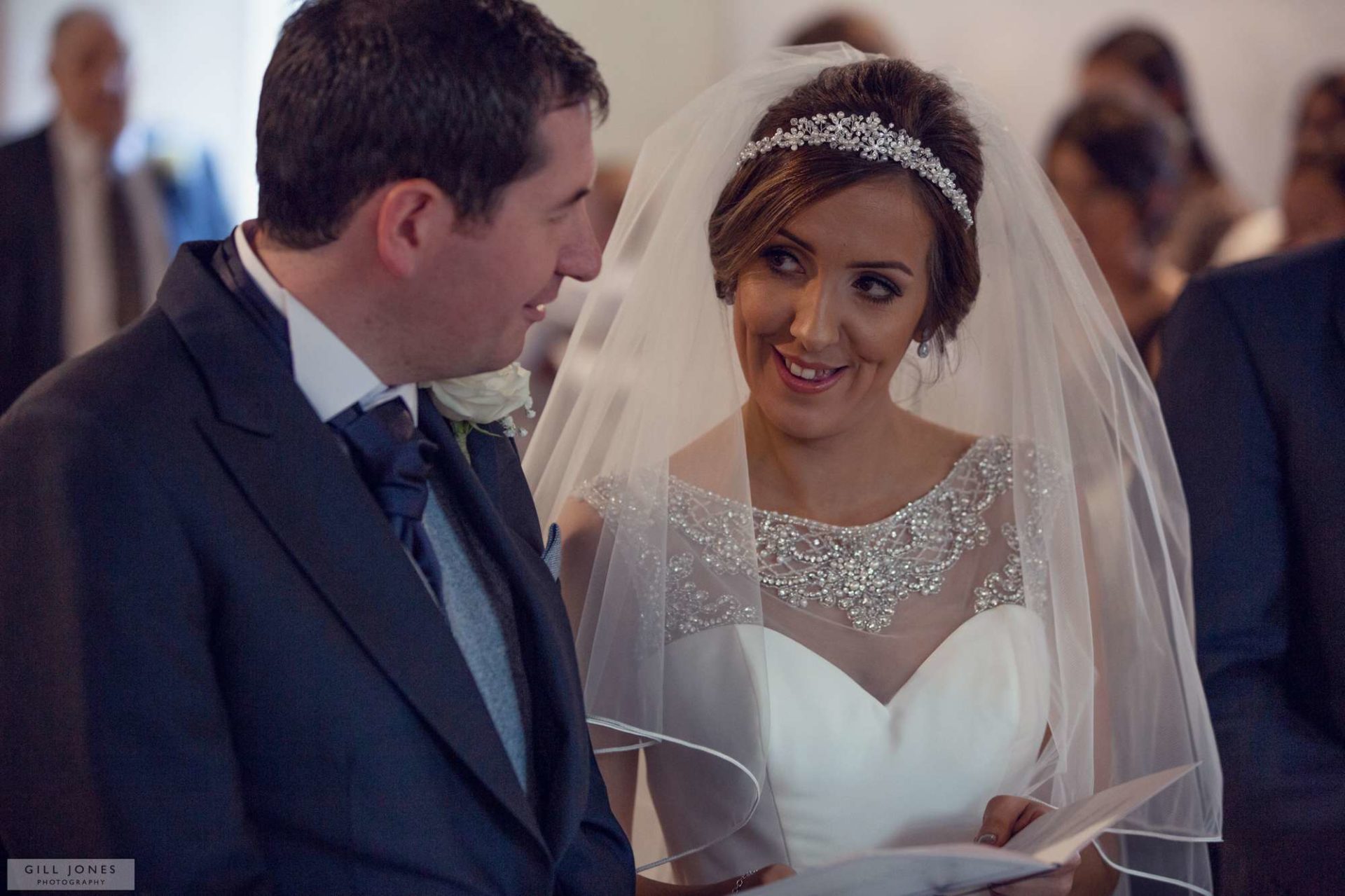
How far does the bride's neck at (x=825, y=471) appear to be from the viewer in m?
2.25

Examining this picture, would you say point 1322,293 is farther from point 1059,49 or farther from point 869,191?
point 1059,49

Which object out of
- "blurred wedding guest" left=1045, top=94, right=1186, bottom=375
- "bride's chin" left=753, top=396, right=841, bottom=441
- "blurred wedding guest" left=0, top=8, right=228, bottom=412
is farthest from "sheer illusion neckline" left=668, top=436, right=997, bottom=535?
"blurred wedding guest" left=0, top=8, right=228, bottom=412

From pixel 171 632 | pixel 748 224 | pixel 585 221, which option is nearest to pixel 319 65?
pixel 585 221

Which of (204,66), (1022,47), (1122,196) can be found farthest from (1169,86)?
(204,66)

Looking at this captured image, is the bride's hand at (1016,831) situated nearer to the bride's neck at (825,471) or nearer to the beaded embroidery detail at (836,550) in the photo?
the beaded embroidery detail at (836,550)

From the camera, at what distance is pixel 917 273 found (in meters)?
2.12

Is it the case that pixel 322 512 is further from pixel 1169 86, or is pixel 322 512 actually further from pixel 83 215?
pixel 1169 86

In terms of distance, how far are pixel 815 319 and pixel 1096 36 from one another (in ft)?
15.5

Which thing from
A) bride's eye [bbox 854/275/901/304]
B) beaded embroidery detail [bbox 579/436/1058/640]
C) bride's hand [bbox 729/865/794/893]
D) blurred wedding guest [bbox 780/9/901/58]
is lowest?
bride's hand [bbox 729/865/794/893]

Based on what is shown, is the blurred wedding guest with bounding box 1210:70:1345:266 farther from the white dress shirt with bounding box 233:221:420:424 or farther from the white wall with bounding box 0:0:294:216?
the white dress shirt with bounding box 233:221:420:424

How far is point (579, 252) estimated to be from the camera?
1532 millimetres

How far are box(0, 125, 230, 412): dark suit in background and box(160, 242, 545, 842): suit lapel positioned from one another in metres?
3.05

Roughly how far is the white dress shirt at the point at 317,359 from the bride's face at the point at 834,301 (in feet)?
2.61

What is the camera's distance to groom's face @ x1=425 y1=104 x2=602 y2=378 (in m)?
1.43
